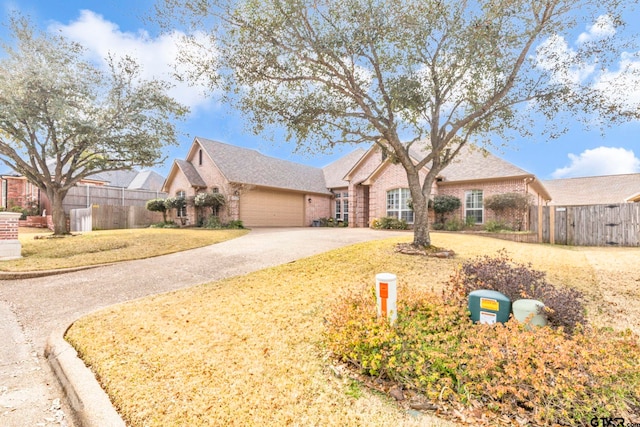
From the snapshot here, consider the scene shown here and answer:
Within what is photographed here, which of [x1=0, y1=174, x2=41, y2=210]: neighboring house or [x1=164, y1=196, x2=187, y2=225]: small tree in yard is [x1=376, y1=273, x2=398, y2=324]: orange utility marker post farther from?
[x1=0, y1=174, x2=41, y2=210]: neighboring house

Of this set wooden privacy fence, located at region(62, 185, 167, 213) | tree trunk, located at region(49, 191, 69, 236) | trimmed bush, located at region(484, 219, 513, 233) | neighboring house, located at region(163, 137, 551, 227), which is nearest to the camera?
tree trunk, located at region(49, 191, 69, 236)

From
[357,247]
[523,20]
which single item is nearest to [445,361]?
[357,247]

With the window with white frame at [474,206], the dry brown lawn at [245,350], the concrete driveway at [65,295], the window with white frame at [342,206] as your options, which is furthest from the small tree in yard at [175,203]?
the window with white frame at [474,206]

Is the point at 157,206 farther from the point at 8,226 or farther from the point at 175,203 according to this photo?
the point at 8,226

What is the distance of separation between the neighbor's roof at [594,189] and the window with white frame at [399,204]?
2098 centimetres

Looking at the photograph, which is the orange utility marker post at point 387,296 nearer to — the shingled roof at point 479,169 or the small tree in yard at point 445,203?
the shingled roof at point 479,169

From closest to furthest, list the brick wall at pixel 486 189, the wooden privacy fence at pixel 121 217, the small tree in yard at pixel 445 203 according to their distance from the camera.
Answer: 1. the brick wall at pixel 486 189
2. the small tree in yard at pixel 445 203
3. the wooden privacy fence at pixel 121 217

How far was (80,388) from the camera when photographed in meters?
3.02

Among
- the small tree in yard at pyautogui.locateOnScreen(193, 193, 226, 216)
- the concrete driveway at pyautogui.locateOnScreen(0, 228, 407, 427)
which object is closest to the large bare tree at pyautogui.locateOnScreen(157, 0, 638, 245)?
the concrete driveway at pyautogui.locateOnScreen(0, 228, 407, 427)

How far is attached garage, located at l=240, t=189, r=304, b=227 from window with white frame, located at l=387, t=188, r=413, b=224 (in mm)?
7969

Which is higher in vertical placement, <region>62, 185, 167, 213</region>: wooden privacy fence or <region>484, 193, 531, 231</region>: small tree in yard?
<region>62, 185, 167, 213</region>: wooden privacy fence

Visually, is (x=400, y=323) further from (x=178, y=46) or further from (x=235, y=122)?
(x=178, y=46)

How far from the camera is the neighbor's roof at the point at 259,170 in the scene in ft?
69.2

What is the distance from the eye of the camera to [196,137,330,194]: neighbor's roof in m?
21.1
